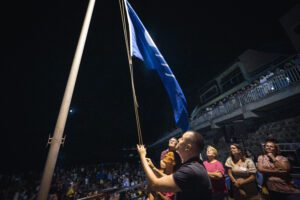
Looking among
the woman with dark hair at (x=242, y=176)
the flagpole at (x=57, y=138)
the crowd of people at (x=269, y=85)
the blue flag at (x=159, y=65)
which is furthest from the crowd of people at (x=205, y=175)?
the crowd of people at (x=269, y=85)

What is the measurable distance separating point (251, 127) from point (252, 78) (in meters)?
4.74

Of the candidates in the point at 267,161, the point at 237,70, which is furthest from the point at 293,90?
the point at 237,70

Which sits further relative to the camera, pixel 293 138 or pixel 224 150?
pixel 224 150

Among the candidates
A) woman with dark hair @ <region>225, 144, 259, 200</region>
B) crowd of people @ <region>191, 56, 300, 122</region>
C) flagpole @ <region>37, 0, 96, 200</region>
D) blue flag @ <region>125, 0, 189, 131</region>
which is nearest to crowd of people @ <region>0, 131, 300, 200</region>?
woman with dark hair @ <region>225, 144, 259, 200</region>

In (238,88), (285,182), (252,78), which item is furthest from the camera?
(238,88)

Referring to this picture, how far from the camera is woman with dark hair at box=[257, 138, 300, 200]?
345cm

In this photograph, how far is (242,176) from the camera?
407 cm

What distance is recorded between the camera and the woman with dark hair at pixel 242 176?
3.85 m

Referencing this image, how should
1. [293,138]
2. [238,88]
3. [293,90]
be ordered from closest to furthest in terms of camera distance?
[293,90] → [293,138] → [238,88]

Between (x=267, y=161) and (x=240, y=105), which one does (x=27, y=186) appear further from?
(x=240, y=105)

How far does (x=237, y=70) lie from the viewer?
15641 mm

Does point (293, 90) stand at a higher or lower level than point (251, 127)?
higher

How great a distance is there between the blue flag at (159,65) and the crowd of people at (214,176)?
80 centimetres

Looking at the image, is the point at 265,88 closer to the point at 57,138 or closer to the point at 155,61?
the point at 155,61
